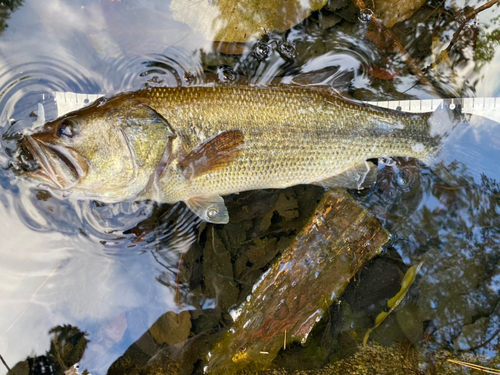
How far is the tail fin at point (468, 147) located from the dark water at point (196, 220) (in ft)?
A: 0.05

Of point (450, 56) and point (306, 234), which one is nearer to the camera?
point (306, 234)

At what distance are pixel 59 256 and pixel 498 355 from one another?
16.6ft

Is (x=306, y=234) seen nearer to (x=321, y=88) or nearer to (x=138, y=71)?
(x=321, y=88)

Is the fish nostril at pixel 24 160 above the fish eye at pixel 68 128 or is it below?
below

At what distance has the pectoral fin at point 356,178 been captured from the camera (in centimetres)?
312

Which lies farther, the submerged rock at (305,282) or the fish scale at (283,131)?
the submerged rock at (305,282)

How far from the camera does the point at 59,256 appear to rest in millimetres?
3271

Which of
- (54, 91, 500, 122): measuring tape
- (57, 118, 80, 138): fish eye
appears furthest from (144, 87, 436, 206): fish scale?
(57, 118, 80, 138): fish eye

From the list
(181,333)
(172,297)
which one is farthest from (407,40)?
(181,333)

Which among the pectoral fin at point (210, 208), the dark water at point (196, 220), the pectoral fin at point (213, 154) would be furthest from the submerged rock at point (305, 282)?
the pectoral fin at point (213, 154)

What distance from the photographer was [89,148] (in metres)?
2.52

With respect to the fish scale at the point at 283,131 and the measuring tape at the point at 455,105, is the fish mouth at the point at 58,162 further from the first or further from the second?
the measuring tape at the point at 455,105

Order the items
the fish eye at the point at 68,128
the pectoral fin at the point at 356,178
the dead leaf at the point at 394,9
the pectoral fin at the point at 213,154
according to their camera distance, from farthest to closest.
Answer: the dead leaf at the point at 394,9 < the pectoral fin at the point at 356,178 < the pectoral fin at the point at 213,154 < the fish eye at the point at 68,128

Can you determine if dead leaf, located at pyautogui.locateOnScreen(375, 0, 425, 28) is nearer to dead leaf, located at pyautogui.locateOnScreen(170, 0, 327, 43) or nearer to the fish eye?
dead leaf, located at pyautogui.locateOnScreen(170, 0, 327, 43)
